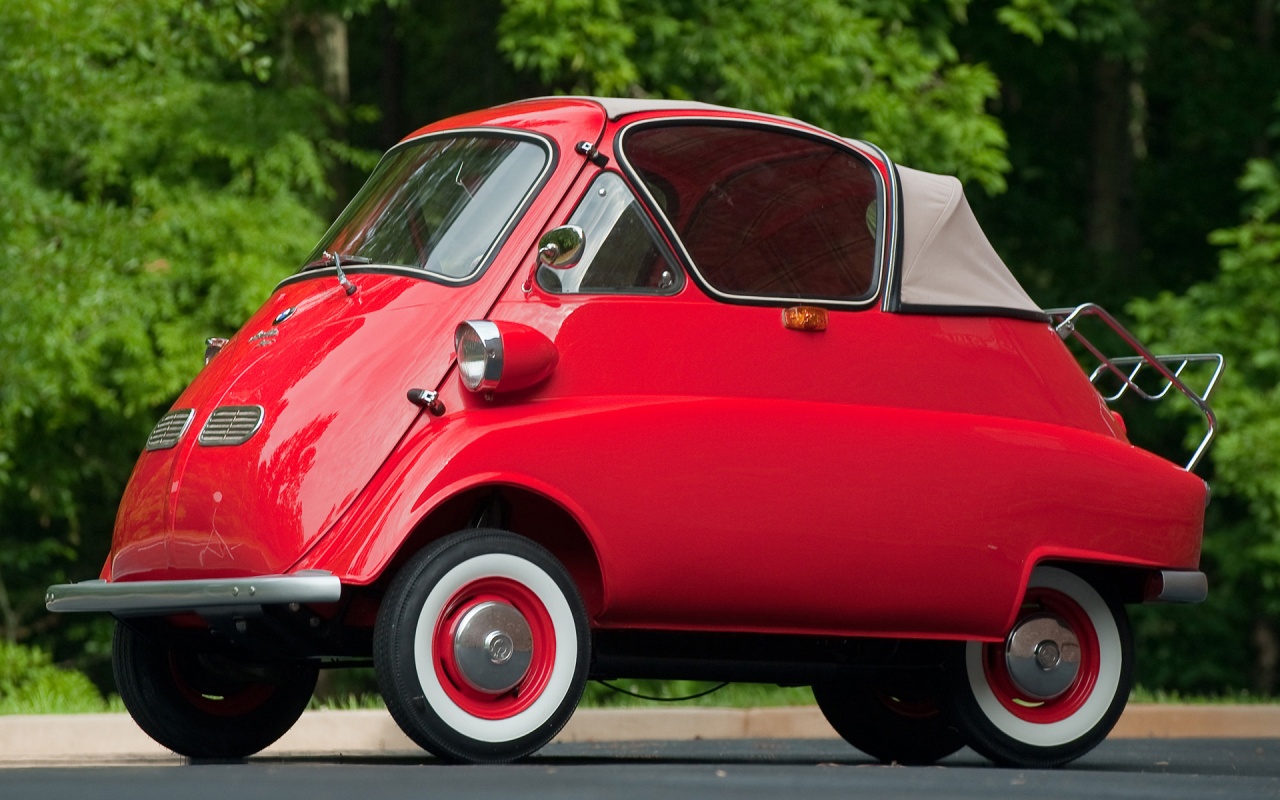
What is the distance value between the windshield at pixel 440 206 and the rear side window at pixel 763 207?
1.29ft

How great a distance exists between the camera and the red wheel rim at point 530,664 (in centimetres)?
605

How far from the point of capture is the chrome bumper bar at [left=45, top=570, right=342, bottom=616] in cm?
586

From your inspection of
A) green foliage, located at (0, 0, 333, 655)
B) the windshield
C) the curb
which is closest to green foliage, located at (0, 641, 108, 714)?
green foliage, located at (0, 0, 333, 655)

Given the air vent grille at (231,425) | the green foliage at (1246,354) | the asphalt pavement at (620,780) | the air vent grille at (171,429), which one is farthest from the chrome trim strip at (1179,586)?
the green foliage at (1246,354)

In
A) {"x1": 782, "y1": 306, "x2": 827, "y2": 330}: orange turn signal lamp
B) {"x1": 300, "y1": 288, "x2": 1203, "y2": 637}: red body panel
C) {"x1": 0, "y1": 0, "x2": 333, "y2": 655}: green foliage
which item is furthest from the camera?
{"x1": 0, "y1": 0, "x2": 333, "y2": 655}: green foliage

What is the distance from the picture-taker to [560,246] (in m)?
6.52

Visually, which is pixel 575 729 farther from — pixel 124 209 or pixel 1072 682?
pixel 124 209

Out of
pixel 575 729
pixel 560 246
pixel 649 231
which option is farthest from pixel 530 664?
pixel 575 729

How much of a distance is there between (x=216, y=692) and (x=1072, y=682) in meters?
2.92

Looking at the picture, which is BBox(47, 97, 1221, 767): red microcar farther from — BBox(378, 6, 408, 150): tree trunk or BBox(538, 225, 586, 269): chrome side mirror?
BBox(378, 6, 408, 150): tree trunk

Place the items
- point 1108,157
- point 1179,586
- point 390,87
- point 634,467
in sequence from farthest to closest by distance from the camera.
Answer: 1. point 390,87
2. point 1108,157
3. point 1179,586
4. point 634,467

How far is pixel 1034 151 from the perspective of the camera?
23.4 meters

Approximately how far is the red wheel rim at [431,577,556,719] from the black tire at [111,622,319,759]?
40.5 inches

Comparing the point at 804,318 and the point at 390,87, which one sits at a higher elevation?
the point at 804,318
